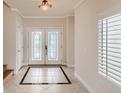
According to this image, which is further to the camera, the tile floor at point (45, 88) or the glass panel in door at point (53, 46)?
the glass panel in door at point (53, 46)

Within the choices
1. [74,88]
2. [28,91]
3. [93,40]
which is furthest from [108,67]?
[28,91]

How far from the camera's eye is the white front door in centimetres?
1038

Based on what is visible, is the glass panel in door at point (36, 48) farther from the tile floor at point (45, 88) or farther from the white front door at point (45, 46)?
the tile floor at point (45, 88)

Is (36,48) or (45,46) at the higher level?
(45,46)

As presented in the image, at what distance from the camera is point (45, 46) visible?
34.1 ft

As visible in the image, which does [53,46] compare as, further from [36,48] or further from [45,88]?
[45,88]

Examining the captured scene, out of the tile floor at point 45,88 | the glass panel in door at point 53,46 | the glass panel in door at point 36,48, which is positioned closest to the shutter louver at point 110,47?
the tile floor at point 45,88

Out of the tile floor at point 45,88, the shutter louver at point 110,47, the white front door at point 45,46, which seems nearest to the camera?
the shutter louver at point 110,47

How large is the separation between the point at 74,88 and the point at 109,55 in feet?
7.37

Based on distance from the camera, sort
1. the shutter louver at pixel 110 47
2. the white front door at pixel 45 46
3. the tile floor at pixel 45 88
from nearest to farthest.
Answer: the shutter louver at pixel 110 47, the tile floor at pixel 45 88, the white front door at pixel 45 46

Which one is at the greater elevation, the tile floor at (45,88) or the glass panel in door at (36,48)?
the glass panel in door at (36,48)

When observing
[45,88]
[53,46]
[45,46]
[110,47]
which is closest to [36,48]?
[45,46]

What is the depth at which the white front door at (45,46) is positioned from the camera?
10.4 m

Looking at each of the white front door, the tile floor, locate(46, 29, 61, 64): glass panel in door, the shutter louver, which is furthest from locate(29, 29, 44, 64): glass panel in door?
the shutter louver
